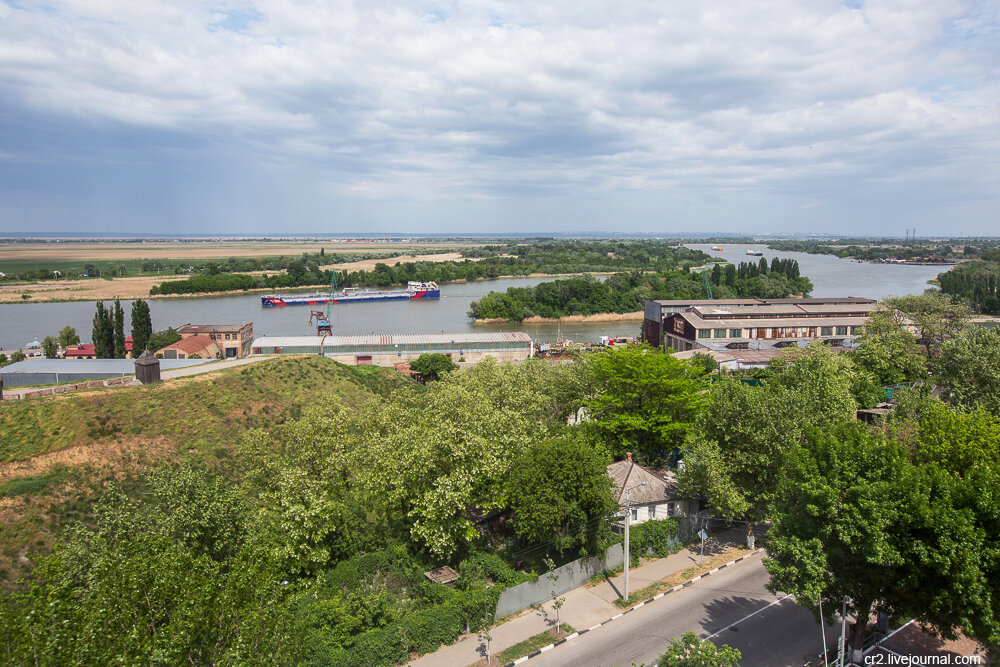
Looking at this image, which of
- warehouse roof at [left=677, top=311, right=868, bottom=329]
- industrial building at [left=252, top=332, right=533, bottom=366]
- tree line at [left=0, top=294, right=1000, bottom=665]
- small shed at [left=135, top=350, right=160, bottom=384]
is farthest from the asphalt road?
industrial building at [left=252, top=332, right=533, bottom=366]

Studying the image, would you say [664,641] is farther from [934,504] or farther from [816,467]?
[934,504]

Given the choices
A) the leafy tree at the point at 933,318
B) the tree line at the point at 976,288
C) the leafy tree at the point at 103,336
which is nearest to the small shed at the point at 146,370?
the leafy tree at the point at 103,336

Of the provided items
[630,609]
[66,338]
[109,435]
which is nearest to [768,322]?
[630,609]

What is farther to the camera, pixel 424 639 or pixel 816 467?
pixel 424 639

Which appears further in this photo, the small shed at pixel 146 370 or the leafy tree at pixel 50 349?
the leafy tree at pixel 50 349

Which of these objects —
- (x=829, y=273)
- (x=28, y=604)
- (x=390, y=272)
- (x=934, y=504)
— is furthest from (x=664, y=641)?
(x=829, y=273)

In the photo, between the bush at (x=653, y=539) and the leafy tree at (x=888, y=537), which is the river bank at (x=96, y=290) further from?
the leafy tree at (x=888, y=537)
